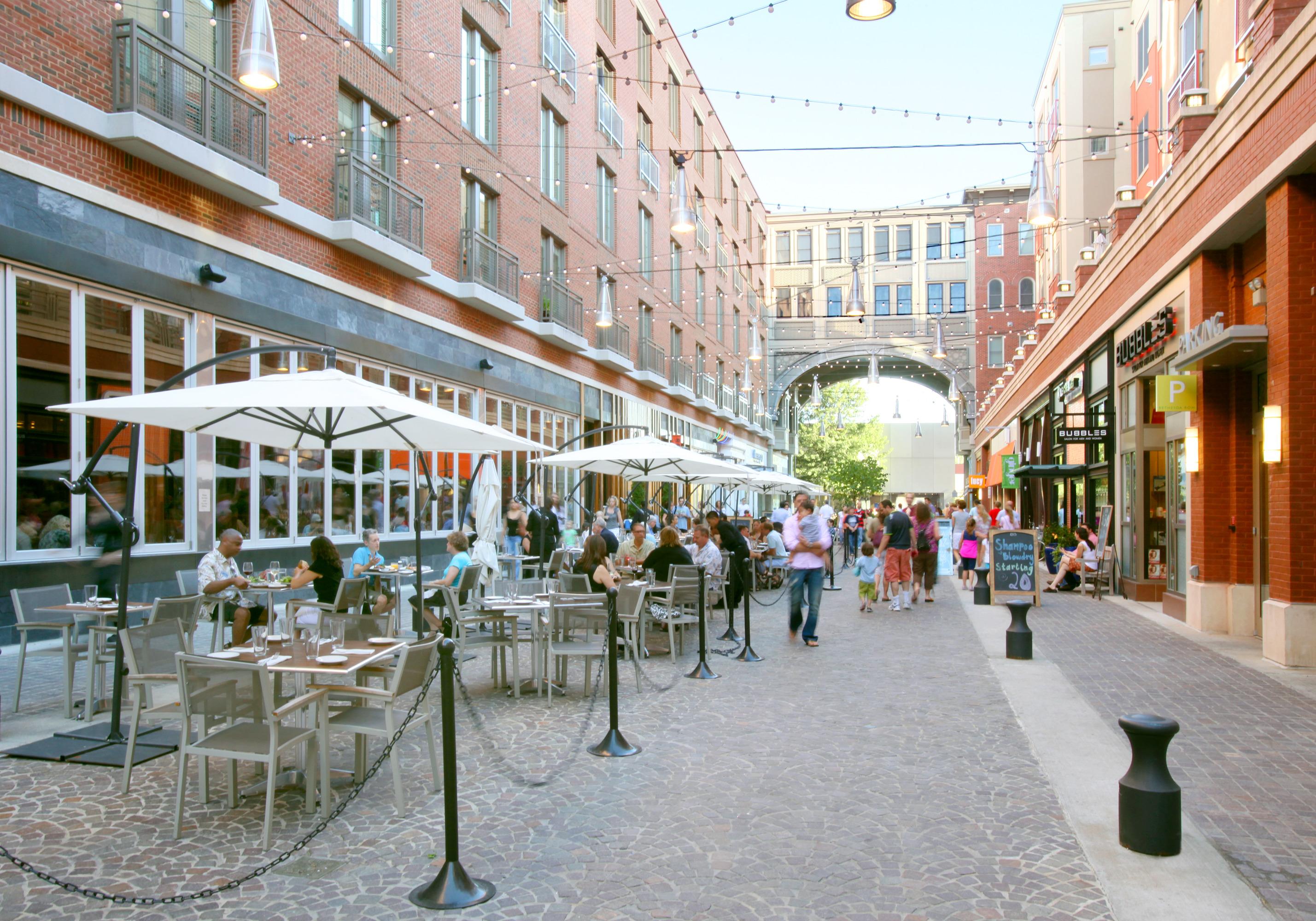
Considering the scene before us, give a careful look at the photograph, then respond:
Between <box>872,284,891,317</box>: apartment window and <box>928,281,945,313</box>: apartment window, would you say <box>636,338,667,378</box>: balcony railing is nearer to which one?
<box>872,284,891,317</box>: apartment window

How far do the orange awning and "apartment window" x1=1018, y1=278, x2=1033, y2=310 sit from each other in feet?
37.1

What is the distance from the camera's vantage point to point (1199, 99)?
1362 centimetres

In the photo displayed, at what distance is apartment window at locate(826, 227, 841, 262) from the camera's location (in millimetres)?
57562

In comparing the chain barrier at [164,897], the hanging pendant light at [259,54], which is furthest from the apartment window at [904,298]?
the chain barrier at [164,897]

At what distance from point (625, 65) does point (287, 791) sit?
96.1 ft

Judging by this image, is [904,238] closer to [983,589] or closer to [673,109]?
[673,109]

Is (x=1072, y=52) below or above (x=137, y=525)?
above

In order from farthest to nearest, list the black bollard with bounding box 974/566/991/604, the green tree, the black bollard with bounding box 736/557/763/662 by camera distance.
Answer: the green tree → the black bollard with bounding box 974/566/991/604 → the black bollard with bounding box 736/557/763/662

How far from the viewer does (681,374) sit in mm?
38188

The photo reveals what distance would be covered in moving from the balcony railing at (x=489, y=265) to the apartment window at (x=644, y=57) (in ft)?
44.6

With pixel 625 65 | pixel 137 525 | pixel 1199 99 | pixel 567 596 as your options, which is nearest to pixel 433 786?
pixel 567 596

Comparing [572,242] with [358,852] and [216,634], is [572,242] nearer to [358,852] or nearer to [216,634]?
[216,634]

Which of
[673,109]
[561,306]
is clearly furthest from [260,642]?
[673,109]

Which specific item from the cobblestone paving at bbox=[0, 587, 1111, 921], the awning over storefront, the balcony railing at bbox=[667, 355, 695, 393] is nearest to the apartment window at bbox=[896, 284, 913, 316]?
the balcony railing at bbox=[667, 355, 695, 393]
